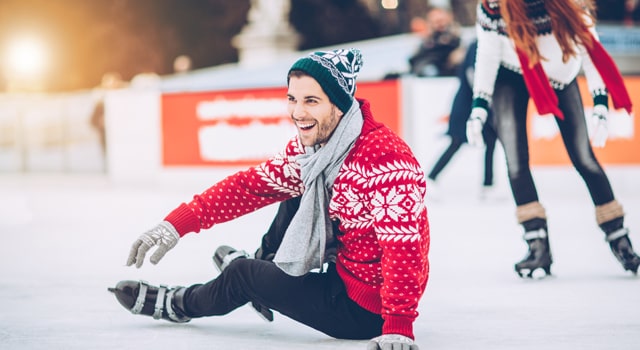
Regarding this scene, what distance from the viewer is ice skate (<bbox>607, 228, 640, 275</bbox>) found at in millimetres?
4702

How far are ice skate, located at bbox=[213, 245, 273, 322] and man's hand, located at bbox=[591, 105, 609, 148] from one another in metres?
1.83

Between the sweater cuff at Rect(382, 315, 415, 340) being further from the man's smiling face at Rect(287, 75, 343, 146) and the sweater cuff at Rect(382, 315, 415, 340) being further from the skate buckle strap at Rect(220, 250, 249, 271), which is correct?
the skate buckle strap at Rect(220, 250, 249, 271)

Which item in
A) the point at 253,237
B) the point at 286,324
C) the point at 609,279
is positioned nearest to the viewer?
the point at 286,324

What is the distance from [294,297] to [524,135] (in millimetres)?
1842

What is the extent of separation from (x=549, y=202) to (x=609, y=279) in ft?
15.1

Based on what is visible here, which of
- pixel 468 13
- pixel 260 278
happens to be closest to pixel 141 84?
pixel 468 13

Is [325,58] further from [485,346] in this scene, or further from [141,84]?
[141,84]

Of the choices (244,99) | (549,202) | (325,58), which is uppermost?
(325,58)

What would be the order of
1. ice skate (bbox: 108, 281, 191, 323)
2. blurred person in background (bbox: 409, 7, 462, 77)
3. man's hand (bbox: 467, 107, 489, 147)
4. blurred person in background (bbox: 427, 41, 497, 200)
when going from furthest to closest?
blurred person in background (bbox: 409, 7, 462, 77), blurred person in background (bbox: 427, 41, 497, 200), man's hand (bbox: 467, 107, 489, 147), ice skate (bbox: 108, 281, 191, 323)

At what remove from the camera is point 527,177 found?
478 cm

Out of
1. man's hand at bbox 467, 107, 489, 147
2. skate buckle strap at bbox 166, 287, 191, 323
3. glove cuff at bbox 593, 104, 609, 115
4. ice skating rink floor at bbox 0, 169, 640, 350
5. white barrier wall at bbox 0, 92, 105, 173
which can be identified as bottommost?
white barrier wall at bbox 0, 92, 105, 173

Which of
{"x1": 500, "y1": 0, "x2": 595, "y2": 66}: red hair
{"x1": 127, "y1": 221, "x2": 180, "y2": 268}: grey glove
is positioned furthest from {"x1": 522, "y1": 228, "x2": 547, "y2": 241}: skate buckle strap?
{"x1": 127, "y1": 221, "x2": 180, "y2": 268}: grey glove

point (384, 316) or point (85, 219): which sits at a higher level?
point (384, 316)

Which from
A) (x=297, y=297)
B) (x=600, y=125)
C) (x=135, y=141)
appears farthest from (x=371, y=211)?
(x=135, y=141)
